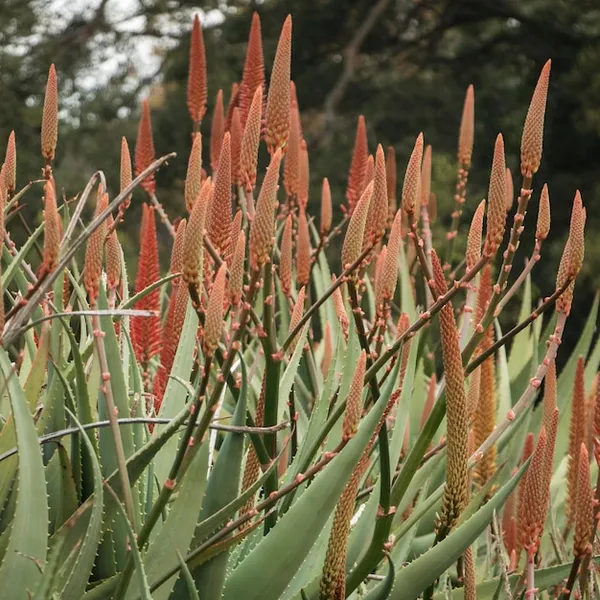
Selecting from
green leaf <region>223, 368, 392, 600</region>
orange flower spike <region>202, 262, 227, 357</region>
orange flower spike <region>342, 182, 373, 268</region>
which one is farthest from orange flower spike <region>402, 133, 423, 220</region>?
orange flower spike <region>202, 262, 227, 357</region>

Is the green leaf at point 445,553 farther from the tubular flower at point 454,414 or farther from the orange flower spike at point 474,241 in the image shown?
the orange flower spike at point 474,241

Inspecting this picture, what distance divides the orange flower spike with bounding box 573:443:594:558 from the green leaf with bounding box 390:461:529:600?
0.16 feet

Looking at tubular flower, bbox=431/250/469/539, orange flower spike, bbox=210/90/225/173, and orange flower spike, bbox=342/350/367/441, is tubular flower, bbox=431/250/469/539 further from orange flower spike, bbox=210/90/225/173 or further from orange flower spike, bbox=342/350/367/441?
orange flower spike, bbox=210/90/225/173

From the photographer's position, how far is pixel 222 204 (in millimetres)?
871

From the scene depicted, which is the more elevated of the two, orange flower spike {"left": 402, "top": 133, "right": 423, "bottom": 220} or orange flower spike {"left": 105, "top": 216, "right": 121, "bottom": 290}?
orange flower spike {"left": 402, "top": 133, "right": 423, "bottom": 220}

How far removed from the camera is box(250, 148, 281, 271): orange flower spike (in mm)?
727

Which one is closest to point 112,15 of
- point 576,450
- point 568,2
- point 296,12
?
point 296,12

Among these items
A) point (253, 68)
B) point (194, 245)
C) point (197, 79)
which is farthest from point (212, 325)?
point (197, 79)

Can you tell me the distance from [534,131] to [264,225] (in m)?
0.36

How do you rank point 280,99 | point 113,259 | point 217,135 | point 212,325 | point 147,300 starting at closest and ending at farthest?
point 212,325 → point 280,99 → point 113,259 → point 147,300 → point 217,135

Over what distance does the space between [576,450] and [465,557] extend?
24 centimetres

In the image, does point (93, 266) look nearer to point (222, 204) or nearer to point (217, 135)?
point (222, 204)

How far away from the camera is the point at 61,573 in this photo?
78cm

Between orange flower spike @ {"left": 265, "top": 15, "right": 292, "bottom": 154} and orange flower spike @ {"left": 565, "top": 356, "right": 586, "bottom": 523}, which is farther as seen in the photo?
orange flower spike @ {"left": 565, "top": 356, "right": 586, "bottom": 523}
